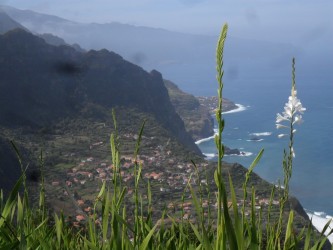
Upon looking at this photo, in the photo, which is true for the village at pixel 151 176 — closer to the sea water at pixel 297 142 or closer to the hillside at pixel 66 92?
the hillside at pixel 66 92

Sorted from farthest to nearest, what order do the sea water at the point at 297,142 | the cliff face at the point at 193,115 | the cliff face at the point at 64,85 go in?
the cliff face at the point at 193,115
the cliff face at the point at 64,85
the sea water at the point at 297,142

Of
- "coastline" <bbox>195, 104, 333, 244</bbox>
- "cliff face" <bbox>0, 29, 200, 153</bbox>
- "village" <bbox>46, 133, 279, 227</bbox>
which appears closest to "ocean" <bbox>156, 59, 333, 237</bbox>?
"coastline" <bbox>195, 104, 333, 244</bbox>

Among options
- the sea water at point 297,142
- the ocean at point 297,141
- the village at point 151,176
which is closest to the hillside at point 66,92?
the village at point 151,176

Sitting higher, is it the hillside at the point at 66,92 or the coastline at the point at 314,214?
the hillside at the point at 66,92

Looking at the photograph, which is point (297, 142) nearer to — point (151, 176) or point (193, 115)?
point (151, 176)

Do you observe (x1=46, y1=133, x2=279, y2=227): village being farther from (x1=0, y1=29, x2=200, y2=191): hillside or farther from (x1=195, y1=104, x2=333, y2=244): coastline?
(x1=0, y1=29, x2=200, y2=191): hillside

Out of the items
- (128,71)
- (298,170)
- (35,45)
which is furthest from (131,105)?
(298,170)
